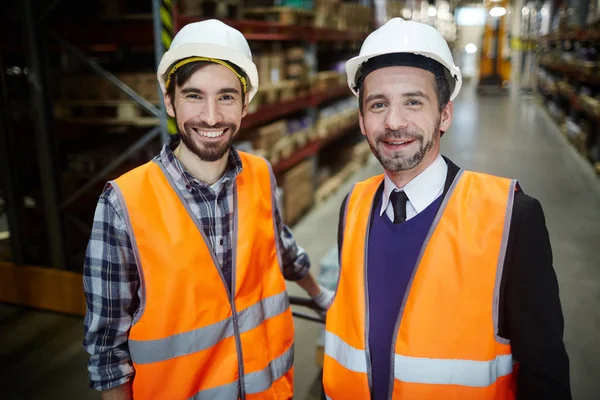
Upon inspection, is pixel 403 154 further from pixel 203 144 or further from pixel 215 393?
pixel 215 393

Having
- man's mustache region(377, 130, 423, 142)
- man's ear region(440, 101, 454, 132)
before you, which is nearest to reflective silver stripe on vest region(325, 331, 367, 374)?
man's mustache region(377, 130, 423, 142)

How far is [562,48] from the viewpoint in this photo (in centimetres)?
1423

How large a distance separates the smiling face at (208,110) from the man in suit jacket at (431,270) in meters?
0.50

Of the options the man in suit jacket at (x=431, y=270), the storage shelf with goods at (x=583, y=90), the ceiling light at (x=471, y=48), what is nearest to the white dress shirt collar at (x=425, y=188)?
the man in suit jacket at (x=431, y=270)

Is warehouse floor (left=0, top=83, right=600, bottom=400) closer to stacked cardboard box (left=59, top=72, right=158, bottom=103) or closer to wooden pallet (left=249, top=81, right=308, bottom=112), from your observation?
wooden pallet (left=249, top=81, right=308, bottom=112)

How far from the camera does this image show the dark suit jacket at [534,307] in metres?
1.44

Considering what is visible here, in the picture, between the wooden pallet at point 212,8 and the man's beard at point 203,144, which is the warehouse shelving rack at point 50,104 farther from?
the man's beard at point 203,144

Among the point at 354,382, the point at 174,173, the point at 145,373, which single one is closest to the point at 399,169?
the point at 354,382

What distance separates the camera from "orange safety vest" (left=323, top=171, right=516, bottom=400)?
1.51 metres

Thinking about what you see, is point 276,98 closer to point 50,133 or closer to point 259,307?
point 50,133

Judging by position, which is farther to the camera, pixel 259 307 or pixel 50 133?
pixel 50 133

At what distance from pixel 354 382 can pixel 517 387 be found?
50 centimetres

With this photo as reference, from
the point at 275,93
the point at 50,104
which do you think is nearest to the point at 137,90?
the point at 50,104

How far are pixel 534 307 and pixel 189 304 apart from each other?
115 cm
